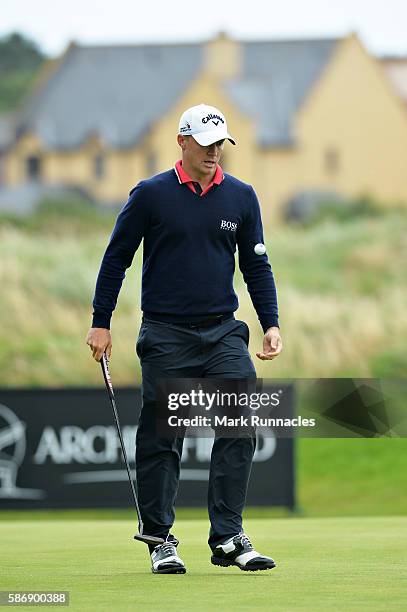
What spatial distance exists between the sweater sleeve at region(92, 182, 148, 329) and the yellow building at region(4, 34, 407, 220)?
53.3 m

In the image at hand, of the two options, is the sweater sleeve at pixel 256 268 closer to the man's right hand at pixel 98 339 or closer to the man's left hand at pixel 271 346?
the man's left hand at pixel 271 346

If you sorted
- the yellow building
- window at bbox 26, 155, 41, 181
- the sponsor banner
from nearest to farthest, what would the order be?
the sponsor banner, the yellow building, window at bbox 26, 155, 41, 181

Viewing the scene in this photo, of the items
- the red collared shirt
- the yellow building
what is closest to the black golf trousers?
the red collared shirt

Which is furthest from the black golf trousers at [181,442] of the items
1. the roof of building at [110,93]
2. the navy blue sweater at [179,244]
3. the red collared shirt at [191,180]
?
the roof of building at [110,93]

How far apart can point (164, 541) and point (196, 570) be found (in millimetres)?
166

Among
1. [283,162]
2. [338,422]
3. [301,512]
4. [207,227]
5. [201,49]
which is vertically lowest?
[301,512]

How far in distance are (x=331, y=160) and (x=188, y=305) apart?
57.6 m

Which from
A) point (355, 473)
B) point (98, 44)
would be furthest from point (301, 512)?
point (98, 44)

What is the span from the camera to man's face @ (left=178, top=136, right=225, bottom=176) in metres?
6.57

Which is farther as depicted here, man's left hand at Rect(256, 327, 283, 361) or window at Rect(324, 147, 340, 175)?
window at Rect(324, 147, 340, 175)

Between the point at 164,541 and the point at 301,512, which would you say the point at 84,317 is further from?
the point at 164,541

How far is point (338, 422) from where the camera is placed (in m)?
7.14

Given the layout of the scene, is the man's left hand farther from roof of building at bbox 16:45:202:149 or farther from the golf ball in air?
roof of building at bbox 16:45:202:149

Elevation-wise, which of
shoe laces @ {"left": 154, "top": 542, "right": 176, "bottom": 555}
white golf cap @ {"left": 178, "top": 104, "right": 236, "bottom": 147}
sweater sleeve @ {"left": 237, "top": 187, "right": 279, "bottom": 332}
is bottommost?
shoe laces @ {"left": 154, "top": 542, "right": 176, "bottom": 555}
